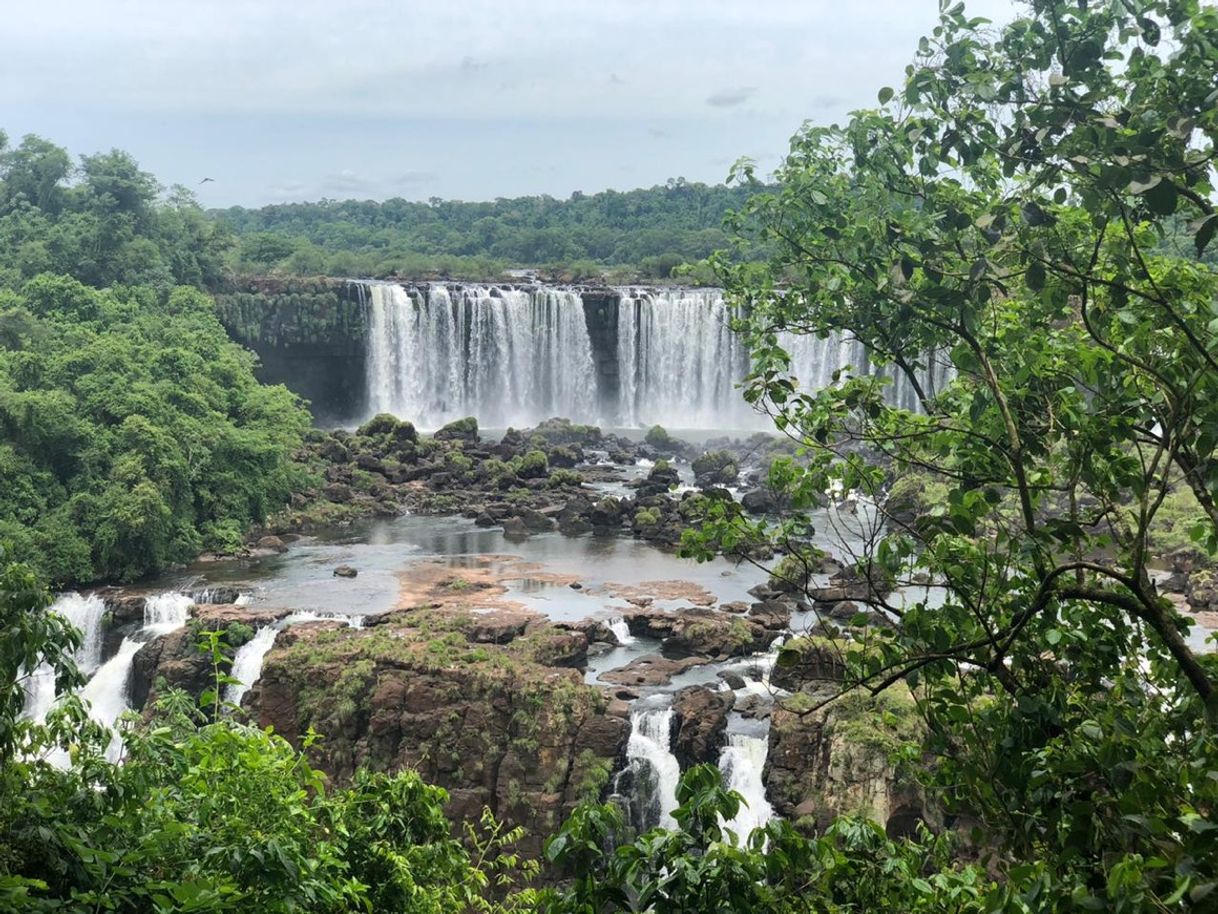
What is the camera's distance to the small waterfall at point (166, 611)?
60.7 feet

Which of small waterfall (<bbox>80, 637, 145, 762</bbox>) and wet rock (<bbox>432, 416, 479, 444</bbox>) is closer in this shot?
small waterfall (<bbox>80, 637, 145, 762</bbox>)

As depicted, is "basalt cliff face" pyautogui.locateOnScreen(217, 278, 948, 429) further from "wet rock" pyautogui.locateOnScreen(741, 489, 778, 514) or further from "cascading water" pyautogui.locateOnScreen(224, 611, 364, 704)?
"cascading water" pyautogui.locateOnScreen(224, 611, 364, 704)

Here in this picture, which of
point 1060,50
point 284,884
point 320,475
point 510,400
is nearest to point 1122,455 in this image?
point 1060,50

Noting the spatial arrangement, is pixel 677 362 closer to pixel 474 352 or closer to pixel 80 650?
pixel 474 352

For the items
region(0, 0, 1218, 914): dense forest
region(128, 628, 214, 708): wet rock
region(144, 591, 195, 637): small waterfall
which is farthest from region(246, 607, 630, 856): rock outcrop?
region(0, 0, 1218, 914): dense forest

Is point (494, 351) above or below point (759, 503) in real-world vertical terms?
above

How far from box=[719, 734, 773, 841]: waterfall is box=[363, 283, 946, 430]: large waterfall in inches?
938

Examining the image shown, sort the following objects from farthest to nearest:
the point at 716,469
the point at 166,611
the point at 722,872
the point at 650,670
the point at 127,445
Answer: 1. the point at 716,469
2. the point at 127,445
3. the point at 166,611
4. the point at 650,670
5. the point at 722,872

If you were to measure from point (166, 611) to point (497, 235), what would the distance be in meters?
40.7

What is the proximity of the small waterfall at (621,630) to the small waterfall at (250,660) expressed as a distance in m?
4.69

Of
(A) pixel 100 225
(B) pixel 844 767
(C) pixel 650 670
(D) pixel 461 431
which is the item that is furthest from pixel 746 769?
(A) pixel 100 225

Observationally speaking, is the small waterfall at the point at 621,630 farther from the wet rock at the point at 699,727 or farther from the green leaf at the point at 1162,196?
the green leaf at the point at 1162,196

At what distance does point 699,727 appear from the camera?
13.7m

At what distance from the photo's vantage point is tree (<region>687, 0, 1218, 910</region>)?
3.43 meters
